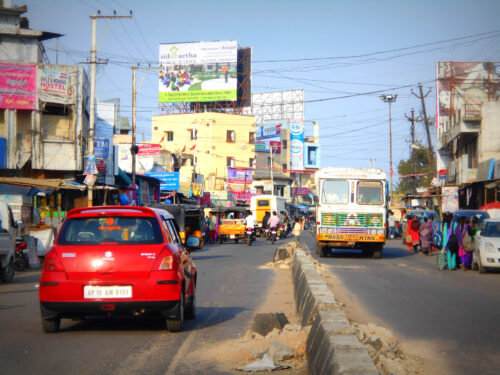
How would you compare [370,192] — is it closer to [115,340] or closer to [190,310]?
[190,310]

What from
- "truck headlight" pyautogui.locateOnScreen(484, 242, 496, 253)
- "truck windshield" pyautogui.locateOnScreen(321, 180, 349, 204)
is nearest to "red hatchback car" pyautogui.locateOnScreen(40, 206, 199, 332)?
"truck headlight" pyautogui.locateOnScreen(484, 242, 496, 253)

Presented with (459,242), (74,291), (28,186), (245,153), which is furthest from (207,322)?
(245,153)

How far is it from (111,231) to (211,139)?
72727 millimetres

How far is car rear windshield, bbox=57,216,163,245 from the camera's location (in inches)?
321

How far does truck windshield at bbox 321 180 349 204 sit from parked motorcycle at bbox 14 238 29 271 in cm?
1106

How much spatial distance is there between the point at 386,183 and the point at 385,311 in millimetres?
14643

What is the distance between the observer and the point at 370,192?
81.1 ft

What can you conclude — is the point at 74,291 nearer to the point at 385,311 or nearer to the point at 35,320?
the point at 35,320

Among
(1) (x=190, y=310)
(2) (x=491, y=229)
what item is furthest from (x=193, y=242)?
(2) (x=491, y=229)

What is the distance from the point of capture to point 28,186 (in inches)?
891

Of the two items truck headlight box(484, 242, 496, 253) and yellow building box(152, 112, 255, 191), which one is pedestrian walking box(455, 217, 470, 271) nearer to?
truck headlight box(484, 242, 496, 253)

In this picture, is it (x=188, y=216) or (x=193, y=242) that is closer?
(x=193, y=242)

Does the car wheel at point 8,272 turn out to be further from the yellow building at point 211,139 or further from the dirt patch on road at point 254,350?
the yellow building at point 211,139

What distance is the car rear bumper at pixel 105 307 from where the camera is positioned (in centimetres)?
788
